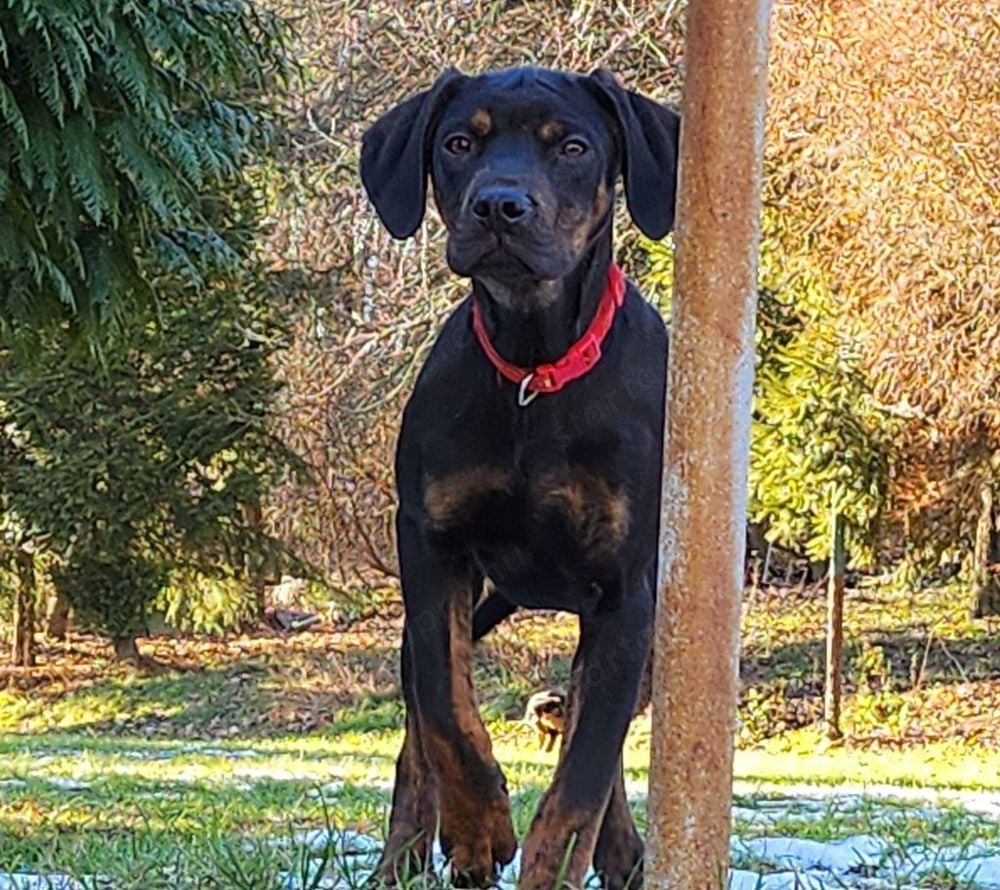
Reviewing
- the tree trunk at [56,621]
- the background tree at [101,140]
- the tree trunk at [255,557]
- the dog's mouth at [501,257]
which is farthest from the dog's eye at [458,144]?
the tree trunk at [56,621]

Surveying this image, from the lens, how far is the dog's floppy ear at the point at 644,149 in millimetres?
3611

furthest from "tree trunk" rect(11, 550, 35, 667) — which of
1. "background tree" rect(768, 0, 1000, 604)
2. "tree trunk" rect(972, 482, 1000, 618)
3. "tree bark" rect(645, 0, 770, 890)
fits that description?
"tree bark" rect(645, 0, 770, 890)

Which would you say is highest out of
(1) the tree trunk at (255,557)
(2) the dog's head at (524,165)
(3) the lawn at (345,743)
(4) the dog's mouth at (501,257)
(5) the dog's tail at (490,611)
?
(2) the dog's head at (524,165)

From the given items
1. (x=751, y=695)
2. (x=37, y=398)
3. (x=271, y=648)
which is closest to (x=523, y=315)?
(x=751, y=695)

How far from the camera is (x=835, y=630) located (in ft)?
45.4

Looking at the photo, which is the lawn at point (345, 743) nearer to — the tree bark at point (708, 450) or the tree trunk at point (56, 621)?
the tree trunk at point (56, 621)

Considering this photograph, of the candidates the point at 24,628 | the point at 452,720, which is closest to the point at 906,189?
the point at 452,720

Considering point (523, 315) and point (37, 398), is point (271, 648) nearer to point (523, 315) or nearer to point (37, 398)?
point (37, 398)

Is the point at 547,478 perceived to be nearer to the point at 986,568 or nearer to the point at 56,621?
the point at 986,568

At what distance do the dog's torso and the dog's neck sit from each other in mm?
72

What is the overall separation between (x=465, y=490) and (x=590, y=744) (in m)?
0.54

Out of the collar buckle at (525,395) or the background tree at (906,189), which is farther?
the background tree at (906,189)

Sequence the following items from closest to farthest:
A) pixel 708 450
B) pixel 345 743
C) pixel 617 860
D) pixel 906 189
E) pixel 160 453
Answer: pixel 708 450
pixel 617 860
pixel 906 189
pixel 345 743
pixel 160 453

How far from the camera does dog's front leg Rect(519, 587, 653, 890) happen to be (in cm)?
316
